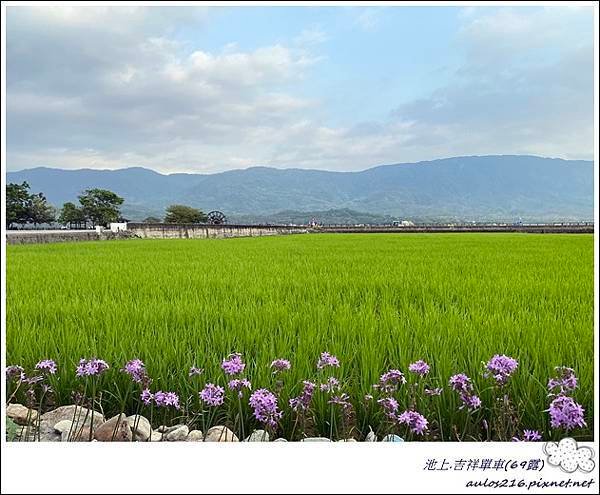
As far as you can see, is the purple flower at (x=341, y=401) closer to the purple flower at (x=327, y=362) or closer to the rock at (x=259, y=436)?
the purple flower at (x=327, y=362)

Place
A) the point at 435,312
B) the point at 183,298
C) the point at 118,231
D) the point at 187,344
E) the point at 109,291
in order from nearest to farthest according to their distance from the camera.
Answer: the point at 187,344 < the point at 435,312 < the point at 183,298 < the point at 109,291 < the point at 118,231

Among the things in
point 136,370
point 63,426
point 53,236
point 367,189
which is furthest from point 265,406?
point 367,189

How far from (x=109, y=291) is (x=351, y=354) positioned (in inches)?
95.0

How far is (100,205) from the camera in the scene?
32.8 meters

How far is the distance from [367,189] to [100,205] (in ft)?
451

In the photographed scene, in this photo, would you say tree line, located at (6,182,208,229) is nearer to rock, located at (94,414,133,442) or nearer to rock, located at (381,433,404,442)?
rock, located at (94,414,133,442)

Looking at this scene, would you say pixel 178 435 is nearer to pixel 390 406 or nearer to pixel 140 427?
pixel 140 427

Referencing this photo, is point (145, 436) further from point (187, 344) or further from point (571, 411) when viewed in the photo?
point (571, 411)

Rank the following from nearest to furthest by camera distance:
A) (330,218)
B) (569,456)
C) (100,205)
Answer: (569,456)
(100,205)
(330,218)

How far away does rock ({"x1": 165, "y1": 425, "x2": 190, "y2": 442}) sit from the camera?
1398mm

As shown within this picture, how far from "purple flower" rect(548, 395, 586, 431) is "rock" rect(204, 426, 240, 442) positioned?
0.94 metres

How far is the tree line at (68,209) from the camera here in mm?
22328

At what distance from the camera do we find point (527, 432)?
126 centimetres

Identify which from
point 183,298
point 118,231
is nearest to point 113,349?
point 183,298
